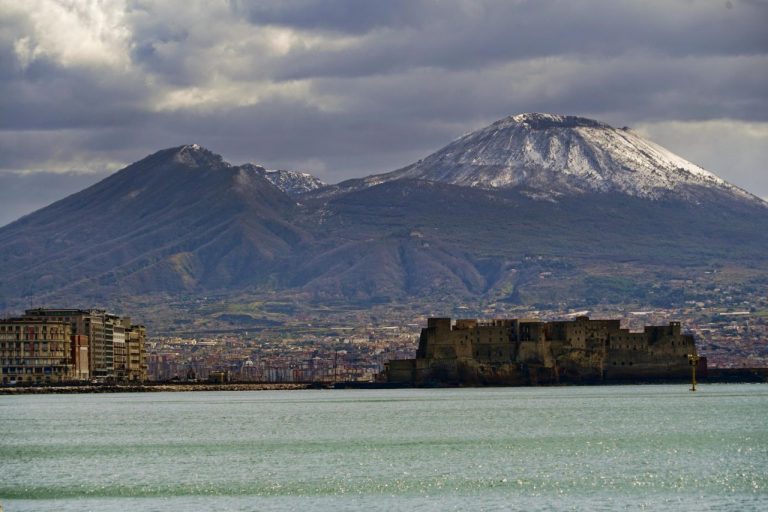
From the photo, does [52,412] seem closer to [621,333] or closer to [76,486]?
[621,333]

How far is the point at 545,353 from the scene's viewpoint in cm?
19238

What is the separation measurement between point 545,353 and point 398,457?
103900mm

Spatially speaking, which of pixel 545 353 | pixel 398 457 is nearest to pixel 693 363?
pixel 545 353

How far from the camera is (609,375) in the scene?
195375mm

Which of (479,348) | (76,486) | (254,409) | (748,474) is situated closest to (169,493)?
(76,486)

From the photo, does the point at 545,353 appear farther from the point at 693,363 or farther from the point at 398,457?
the point at 398,457

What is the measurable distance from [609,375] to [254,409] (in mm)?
54117

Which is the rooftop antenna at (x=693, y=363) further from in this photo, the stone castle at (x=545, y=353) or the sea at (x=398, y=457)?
the sea at (x=398, y=457)

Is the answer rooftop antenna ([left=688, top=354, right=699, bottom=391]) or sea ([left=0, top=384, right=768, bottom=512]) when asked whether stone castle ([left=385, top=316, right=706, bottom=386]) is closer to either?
rooftop antenna ([left=688, top=354, right=699, bottom=391])

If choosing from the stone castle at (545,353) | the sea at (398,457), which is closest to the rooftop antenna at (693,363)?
the stone castle at (545,353)

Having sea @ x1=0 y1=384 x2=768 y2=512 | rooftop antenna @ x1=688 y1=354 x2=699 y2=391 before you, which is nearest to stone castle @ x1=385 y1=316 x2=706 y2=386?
rooftop antenna @ x1=688 y1=354 x2=699 y2=391

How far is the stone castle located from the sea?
35.8m

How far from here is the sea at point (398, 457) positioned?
70.0 meters

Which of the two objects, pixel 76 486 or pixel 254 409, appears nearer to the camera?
pixel 76 486
